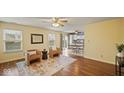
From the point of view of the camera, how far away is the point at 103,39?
7.55 ft

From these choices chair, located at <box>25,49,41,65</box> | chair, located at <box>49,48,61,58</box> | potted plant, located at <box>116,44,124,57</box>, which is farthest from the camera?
chair, located at <box>49,48,61,58</box>

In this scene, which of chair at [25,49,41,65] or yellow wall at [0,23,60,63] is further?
chair at [25,49,41,65]

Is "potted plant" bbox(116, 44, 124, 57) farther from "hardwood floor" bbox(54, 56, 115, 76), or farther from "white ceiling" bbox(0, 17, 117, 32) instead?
"white ceiling" bbox(0, 17, 117, 32)

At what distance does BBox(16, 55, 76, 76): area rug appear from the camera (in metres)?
2.09

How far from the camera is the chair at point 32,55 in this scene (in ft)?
7.19

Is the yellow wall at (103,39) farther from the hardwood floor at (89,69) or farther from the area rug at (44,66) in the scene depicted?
the area rug at (44,66)

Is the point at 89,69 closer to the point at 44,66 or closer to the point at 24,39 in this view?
the point at 44,66


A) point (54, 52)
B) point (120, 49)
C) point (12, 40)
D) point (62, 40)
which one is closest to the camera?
point (120, 49)

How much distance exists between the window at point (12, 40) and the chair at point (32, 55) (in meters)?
0.20

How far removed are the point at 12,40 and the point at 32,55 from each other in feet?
1.59

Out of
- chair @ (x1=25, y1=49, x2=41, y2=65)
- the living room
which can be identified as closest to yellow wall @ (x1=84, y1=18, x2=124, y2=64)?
the living room

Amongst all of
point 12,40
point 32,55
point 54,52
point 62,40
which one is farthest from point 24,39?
point 62,40
